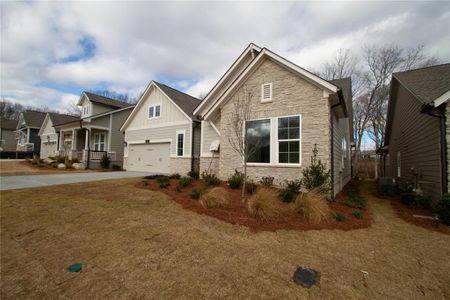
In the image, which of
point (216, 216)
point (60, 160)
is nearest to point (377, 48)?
point (216, 216)

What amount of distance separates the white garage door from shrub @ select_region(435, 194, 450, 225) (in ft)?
44.9

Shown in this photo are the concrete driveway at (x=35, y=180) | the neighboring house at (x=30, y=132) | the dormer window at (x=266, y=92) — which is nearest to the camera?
the dormer window at (x=266, y=92)

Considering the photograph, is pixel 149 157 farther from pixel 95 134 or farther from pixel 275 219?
pixel 275 219

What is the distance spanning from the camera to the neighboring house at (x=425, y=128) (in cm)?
638

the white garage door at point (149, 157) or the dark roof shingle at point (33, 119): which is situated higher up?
the dark roof shingle at point (33, 119)

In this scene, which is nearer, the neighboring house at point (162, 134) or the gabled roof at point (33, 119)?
the neighboring house at point (162, 134)

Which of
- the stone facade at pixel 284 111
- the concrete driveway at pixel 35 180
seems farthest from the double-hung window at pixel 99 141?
the stone facade at pixel 284 111

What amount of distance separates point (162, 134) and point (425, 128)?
569 inches

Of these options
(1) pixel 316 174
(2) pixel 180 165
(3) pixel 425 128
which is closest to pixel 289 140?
(1) pixel 316 174

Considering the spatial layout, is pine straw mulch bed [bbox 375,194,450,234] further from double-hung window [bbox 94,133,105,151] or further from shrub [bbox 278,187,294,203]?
double-hung window [bbox 94,133,105,151]

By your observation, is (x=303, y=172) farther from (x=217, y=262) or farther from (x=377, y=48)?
(x=377, y=48)

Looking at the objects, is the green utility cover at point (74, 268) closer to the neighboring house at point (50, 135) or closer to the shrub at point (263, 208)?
the shrub at point (263, 208)

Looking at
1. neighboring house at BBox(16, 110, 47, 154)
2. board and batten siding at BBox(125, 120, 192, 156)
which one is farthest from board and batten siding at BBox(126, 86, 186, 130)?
neighboring house at BBox(16, 110, 47, 154)

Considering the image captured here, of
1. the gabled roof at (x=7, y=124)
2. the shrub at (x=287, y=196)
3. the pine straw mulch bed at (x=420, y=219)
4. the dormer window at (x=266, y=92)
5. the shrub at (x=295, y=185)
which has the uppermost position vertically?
the gabled roof at (x=7, y=124)
